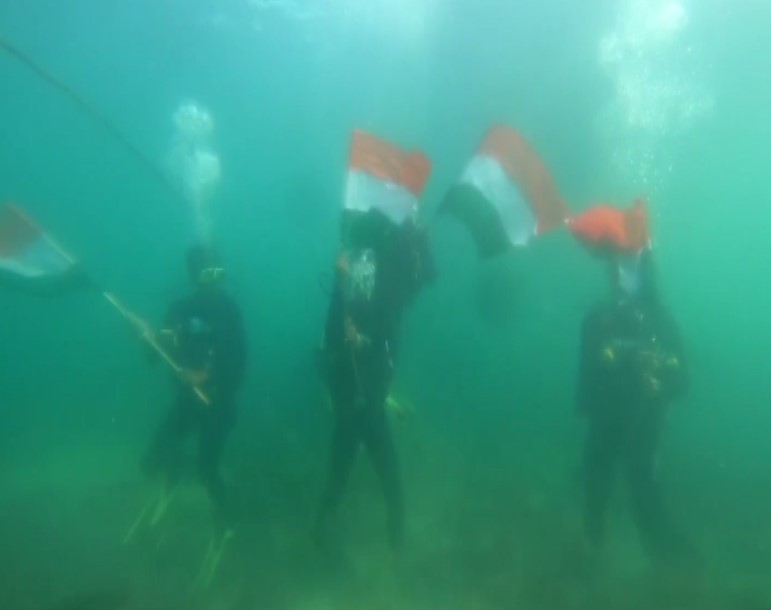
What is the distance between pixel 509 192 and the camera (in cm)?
774

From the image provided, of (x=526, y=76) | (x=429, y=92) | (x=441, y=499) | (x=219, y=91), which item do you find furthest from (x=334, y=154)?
(x=441, y=499)

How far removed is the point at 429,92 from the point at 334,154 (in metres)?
11.8

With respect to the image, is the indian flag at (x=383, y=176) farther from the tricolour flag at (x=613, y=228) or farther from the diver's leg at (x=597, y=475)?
the diver's leg at (x=597, y=475)

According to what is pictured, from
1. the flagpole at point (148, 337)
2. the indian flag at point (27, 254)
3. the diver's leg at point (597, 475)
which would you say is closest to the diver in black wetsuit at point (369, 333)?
the flagpole at point (148, 337)

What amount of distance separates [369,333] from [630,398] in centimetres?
310

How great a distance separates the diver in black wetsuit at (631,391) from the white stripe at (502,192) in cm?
121

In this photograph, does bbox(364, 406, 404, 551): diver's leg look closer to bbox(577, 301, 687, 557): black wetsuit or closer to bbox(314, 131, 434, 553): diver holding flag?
bbox(314, 131, 434, 553): diver holding flag

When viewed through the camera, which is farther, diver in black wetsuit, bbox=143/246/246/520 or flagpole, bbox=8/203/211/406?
diver in black wetsuit, bbox=143/246/246/520

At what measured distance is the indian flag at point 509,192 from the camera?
7.65 metres

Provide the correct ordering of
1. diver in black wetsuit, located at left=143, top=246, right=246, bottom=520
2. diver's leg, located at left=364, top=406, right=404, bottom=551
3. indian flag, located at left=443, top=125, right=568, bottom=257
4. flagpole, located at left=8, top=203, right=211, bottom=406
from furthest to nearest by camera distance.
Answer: diver in black wetsuit, located at left=143, top=246, right=246, bottom=520 < flagpole, located at left=8, top=203, right=211, bottom=406 < diver's leg, located at left=364, top=406, right=404, bottom=551 < indian flag, located at left=443, top=125, right=568, bottom=257

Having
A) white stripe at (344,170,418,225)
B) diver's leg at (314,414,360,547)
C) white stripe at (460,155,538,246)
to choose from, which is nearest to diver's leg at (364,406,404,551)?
diver's leg at (314,414,360,547)

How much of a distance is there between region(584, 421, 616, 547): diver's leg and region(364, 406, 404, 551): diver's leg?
2255mm

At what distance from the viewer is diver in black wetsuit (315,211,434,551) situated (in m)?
7.76

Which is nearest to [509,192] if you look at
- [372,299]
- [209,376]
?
[372,299]
